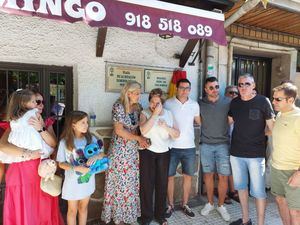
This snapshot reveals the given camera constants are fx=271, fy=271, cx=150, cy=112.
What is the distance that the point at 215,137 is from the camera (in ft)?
12.0

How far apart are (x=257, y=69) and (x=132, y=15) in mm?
3882

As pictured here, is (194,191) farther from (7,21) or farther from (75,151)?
(7,21)

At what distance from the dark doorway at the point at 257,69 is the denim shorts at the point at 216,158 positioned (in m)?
2.01

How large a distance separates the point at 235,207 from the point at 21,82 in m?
3.43

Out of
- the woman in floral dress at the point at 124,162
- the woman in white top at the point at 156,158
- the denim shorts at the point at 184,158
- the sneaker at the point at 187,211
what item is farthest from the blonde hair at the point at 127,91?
the sneaker at the point at 187,211

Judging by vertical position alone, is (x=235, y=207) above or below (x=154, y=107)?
below

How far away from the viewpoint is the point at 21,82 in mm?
3131

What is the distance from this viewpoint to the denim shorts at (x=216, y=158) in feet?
12.0

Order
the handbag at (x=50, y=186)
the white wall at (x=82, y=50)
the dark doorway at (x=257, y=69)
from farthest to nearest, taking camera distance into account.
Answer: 1. the dark doorway at (x=257, y=69)
2. the white wall at (x=82, y=50)
3. the handbag at (x=50, y=186)

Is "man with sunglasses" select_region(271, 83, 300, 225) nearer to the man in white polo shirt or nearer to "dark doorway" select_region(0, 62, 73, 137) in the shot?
the man in white polo shirt

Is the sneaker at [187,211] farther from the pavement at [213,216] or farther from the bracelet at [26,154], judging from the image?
the bracelet at [26,154]

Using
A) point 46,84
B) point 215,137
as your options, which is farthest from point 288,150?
point 46,84

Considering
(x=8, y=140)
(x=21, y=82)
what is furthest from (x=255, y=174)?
(x=21, y=82)

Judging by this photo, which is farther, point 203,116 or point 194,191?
point 194,191
